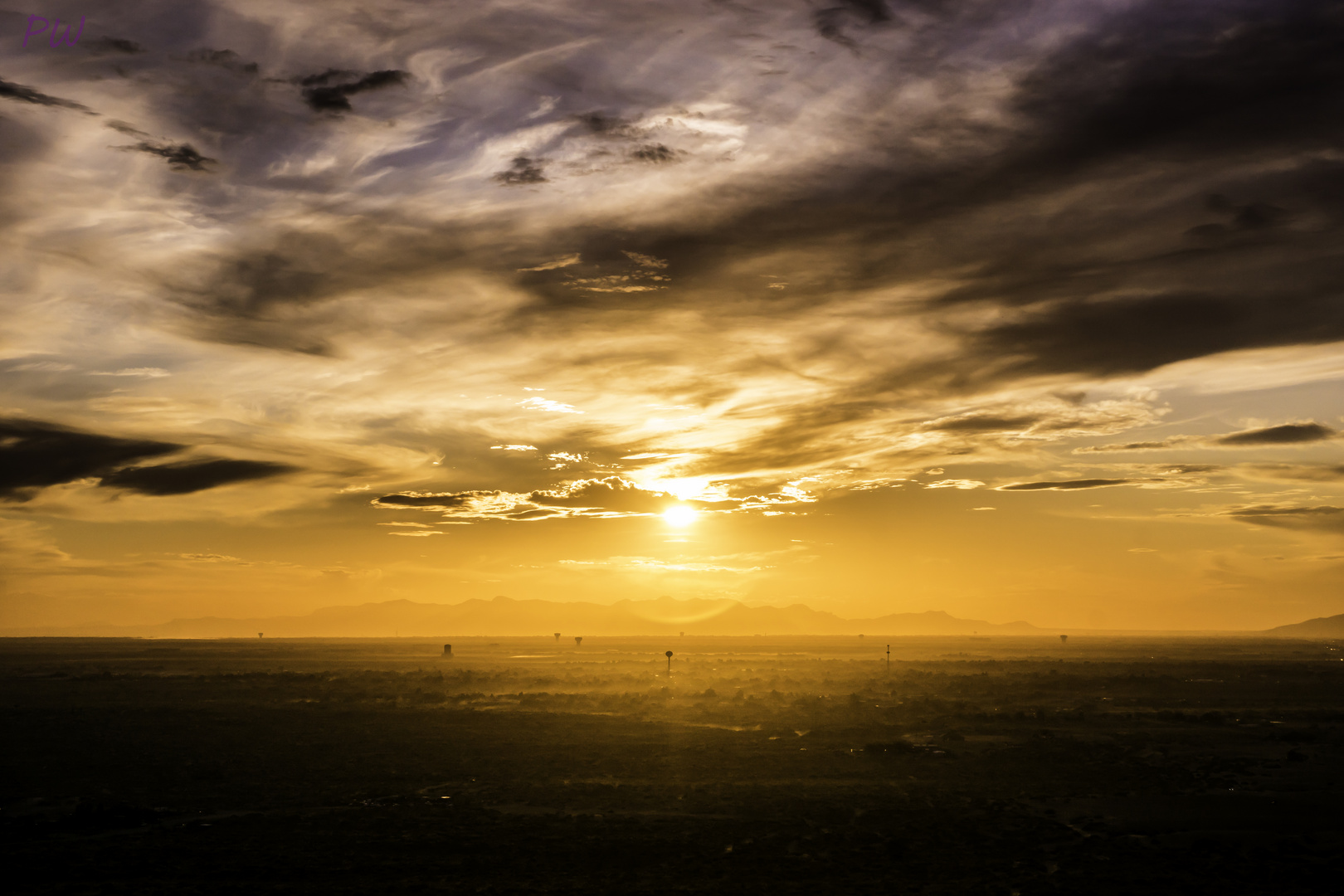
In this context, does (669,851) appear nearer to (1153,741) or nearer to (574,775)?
(574,775)

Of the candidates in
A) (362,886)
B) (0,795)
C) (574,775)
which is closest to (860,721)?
(574,775)

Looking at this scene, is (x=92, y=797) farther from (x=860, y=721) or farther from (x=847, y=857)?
(x=860, y=721)

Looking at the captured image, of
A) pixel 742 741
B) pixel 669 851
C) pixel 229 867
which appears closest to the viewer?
pixel 229 867

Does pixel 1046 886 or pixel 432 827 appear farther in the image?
pixel 432 827

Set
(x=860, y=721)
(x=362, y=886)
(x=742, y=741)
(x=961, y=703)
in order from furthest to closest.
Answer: (x=961, y=703) → (x=860, y=721) → (x=742, y=741) → (x=362, y=886)

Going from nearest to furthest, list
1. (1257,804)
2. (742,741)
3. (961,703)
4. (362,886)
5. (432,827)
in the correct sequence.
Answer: (362,886) < (432,827) < (1257,804) < (742,741) < (961,703)

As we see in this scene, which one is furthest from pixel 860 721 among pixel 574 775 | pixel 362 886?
pixel 362 886
